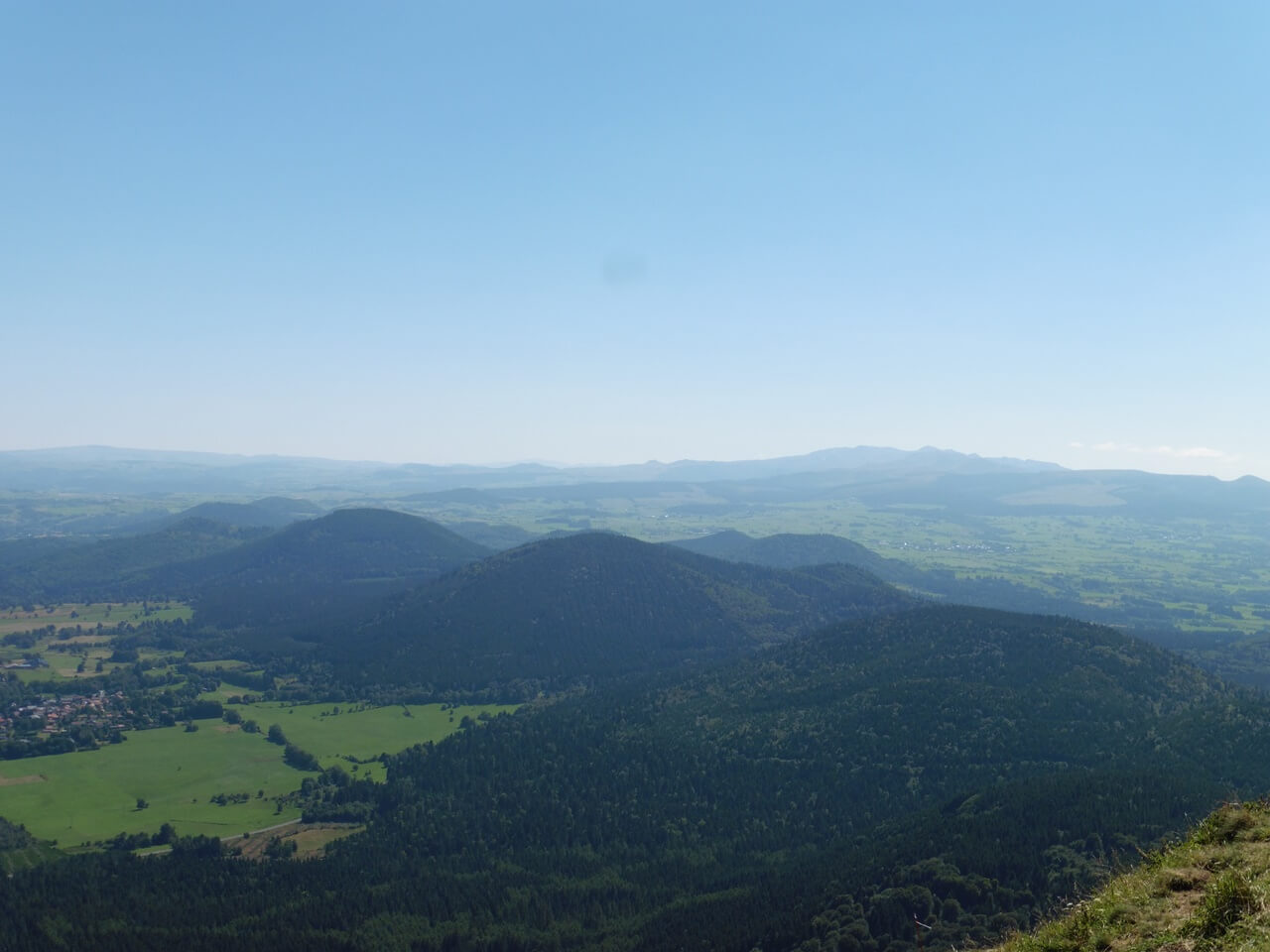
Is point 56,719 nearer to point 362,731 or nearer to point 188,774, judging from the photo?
point 188,774

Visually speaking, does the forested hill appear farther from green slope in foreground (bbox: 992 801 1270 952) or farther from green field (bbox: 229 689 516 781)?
green slope in foreground (bbox: 992 801 1270 952)

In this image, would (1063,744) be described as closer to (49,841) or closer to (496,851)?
(496,851)

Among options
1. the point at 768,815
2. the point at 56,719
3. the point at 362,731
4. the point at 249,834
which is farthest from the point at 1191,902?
the point at 56,719

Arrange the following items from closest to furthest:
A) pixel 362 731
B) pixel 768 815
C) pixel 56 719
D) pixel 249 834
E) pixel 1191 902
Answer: pixel 1191 902 → pixel 768 815 → pixel 249 834 → pixel 362 731 → pixel 56 719

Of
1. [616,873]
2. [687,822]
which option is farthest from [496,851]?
[687,822]

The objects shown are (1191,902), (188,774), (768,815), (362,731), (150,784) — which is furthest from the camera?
(362,731)

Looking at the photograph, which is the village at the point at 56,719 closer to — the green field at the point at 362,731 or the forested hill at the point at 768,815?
the green field at the point at 362,731

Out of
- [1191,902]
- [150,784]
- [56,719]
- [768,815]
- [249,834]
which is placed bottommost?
[150,784]
